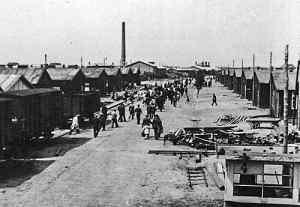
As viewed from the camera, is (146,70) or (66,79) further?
(146,70)

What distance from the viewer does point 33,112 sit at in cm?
2236

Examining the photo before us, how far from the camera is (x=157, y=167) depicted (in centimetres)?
A: 1836

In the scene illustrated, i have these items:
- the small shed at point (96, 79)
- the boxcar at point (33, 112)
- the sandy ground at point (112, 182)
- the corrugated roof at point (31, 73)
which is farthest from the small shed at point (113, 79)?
the sandy ground at point (112, 182)

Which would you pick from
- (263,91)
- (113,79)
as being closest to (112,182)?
(263,91)

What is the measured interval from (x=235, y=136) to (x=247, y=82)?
31.6 m

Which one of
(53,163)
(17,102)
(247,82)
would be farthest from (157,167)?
(247,82)

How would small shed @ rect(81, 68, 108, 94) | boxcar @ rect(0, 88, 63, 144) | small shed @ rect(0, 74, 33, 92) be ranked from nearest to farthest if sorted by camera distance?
boxcar @ rect(0, 88, 63, 144)
small shed @ rect(0, 74, 33, 92)
small shed @ rect(81, 68, 108, 94)

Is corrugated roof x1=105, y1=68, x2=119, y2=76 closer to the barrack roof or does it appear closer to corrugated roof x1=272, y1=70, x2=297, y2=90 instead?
corrugated roof x1=272, y1=70, x2=297, y2=90

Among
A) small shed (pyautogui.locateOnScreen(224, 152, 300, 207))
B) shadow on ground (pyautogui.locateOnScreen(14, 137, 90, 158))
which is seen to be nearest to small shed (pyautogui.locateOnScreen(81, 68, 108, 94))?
shadow on ground (pyautogui.locateOnScreen(14, 137, 90, 158))

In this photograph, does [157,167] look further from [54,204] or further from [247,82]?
[247,82]

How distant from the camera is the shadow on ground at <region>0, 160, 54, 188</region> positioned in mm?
15773

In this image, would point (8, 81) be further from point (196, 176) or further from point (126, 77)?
point (126, 77)

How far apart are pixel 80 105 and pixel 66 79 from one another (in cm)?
1821

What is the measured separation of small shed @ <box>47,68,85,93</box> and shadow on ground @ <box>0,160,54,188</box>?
29239mm
